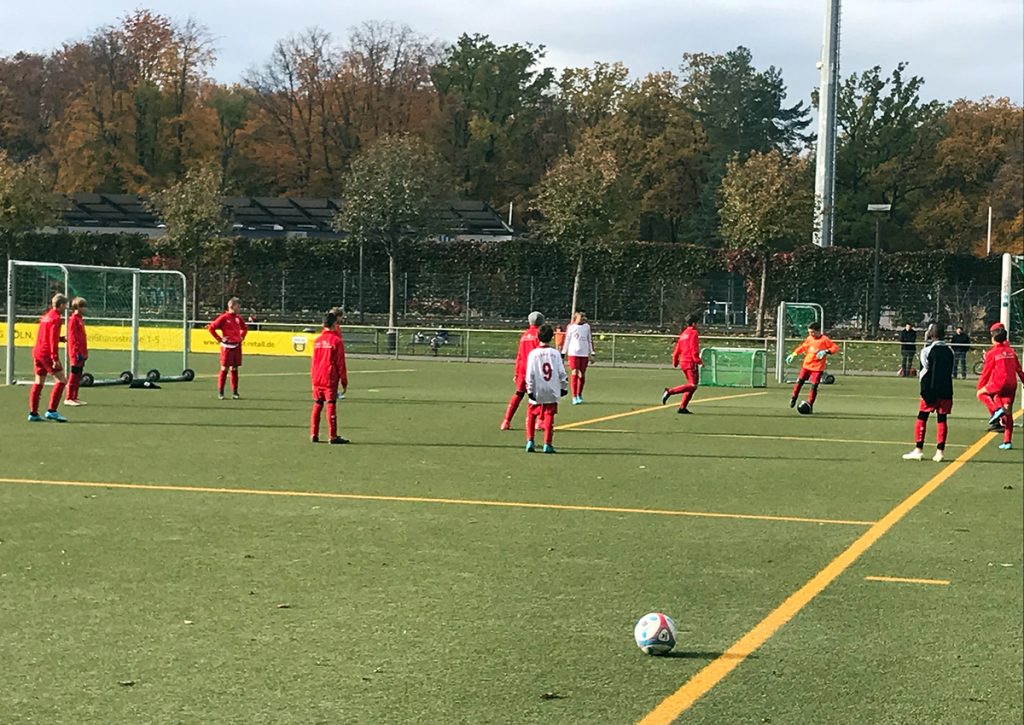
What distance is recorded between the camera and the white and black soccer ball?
7.09 meters

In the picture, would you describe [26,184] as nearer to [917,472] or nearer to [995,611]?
[917,472]

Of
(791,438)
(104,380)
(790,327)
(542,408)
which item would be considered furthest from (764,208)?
(542,408)

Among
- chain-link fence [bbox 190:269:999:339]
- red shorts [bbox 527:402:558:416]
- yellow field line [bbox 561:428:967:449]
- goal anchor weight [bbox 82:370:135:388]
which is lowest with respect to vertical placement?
yellow field line [bbox 561:428:967:449]

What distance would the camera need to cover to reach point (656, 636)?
7.09 meters

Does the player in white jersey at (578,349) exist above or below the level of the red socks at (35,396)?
above

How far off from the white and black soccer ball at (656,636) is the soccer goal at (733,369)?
27910mm

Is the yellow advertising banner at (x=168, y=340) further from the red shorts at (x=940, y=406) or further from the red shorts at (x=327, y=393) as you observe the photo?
the red shorts at (x=940, y=406)

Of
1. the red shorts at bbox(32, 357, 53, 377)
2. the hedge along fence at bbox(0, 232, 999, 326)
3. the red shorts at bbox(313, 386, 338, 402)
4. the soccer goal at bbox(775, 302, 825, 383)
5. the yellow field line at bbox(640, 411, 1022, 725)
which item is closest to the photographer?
the yellow field line at bbox(640, 411, 1022, 725)

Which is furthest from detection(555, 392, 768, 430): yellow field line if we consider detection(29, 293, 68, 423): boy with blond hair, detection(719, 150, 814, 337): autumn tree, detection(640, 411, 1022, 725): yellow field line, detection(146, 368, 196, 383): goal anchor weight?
detection(719, 150, 814, 337): autumn tree

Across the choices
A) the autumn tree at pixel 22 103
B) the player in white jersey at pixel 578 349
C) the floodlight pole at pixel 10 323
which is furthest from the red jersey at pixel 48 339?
the autumn tree at pixel 22 103

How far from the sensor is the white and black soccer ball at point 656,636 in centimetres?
709

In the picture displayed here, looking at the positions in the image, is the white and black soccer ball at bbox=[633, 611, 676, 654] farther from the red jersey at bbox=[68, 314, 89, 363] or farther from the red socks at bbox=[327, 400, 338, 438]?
the red jersey at bbox=[68, 314, 89, 363]

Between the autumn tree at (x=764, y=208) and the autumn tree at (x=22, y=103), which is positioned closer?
the autumn tree at (x=764, y=208)

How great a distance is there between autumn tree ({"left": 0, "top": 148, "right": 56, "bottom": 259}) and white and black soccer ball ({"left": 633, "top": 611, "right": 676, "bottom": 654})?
169ft
